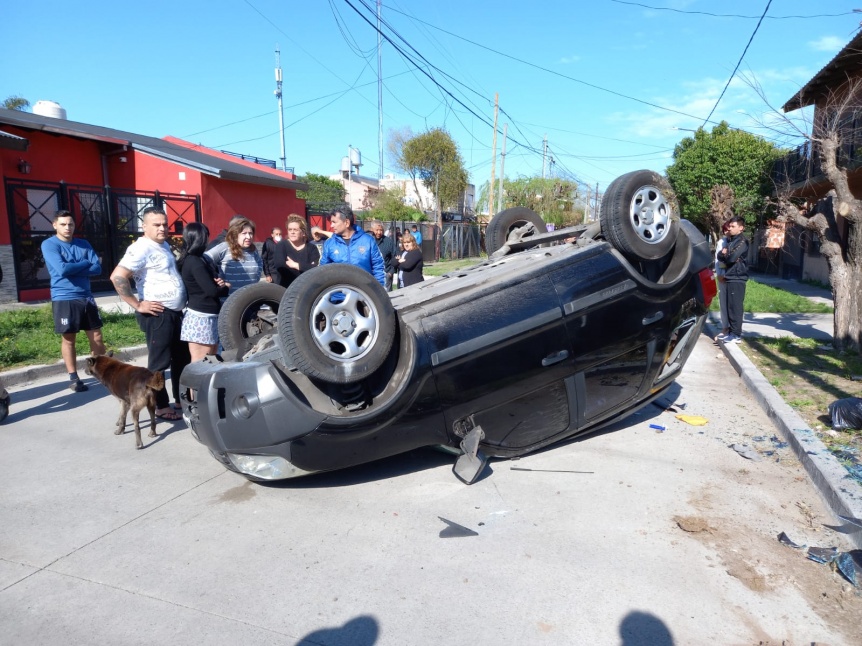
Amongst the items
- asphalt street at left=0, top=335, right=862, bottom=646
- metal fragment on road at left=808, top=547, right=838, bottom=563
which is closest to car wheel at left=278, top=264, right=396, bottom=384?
asphalt street at left=0, top=335, right=862, bottom=646

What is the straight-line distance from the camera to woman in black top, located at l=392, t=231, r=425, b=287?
961 centimetres

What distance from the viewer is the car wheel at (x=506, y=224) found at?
5.67m

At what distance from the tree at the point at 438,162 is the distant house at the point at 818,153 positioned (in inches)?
991

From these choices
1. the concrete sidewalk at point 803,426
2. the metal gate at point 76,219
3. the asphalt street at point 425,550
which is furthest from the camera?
the metal gate at point 76,219

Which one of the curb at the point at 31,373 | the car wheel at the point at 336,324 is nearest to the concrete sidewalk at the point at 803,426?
the car wheel at the point at 336,324

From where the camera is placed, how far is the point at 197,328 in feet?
17.1

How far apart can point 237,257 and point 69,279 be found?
6.79ft

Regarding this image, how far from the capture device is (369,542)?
10.9 feet

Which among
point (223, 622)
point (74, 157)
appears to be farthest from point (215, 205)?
point (223, 622)

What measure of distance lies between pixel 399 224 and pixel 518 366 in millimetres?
24287

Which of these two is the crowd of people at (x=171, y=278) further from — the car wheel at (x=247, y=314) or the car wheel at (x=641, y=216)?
the car wheel at (x=641, y=216)

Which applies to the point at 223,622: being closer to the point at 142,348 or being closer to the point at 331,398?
the point at 331,398

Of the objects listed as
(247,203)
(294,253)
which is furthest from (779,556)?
(247,203)

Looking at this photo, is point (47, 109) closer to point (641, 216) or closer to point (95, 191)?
point (95, 191)
